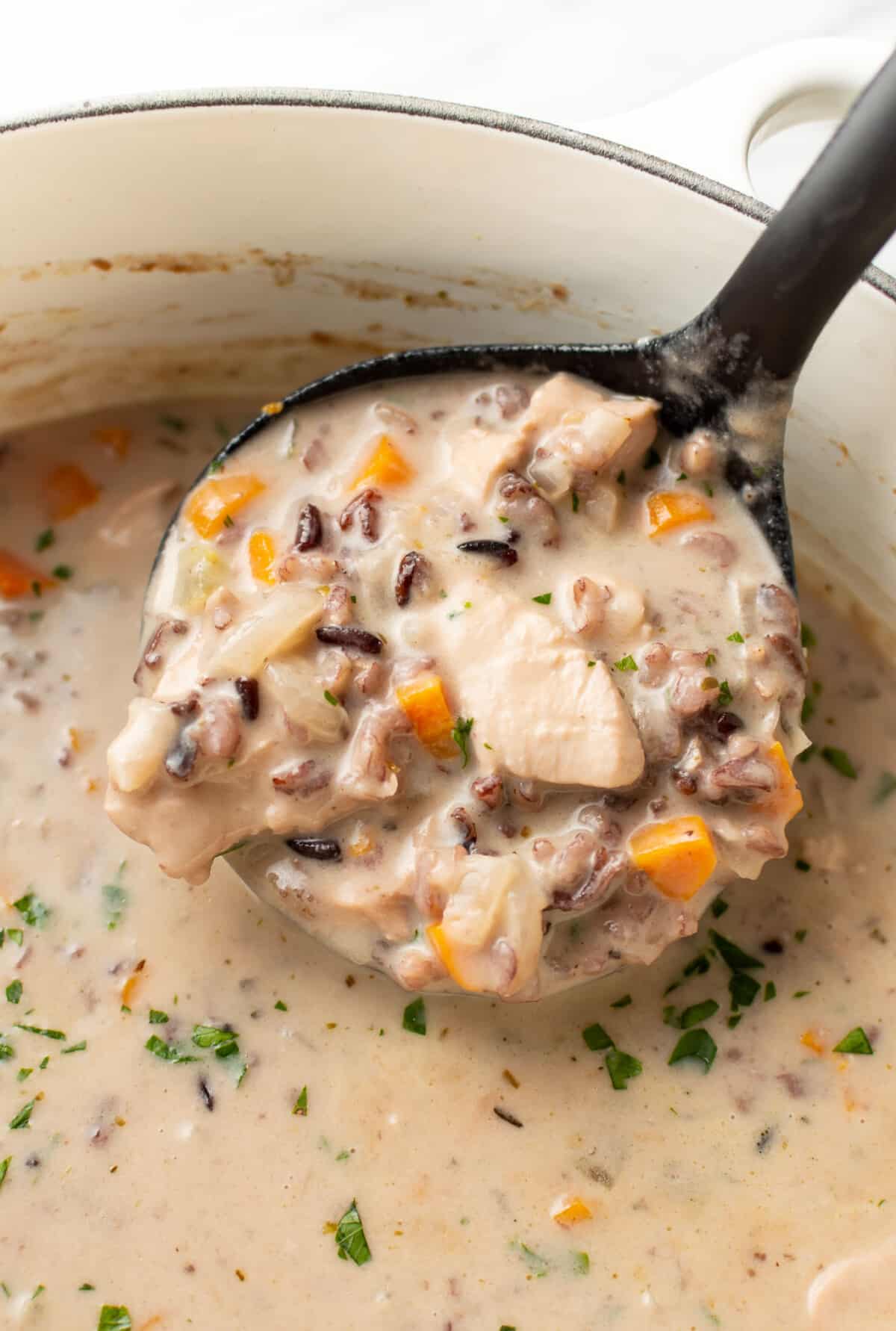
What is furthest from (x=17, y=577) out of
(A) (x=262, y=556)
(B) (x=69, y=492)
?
(A) (x=262, y=556)

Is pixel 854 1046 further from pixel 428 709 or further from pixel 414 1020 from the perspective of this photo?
pixel 428 709

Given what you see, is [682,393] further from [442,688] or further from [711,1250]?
[711,1250]

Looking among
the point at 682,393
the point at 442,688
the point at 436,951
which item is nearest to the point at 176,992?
the point at 436,951

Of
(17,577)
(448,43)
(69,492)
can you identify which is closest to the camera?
(17,577)

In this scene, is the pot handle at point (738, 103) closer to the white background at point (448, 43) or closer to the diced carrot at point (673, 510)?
the diced carrot at point (673, 510)

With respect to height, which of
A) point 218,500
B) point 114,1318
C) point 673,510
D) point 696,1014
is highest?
point 673,510

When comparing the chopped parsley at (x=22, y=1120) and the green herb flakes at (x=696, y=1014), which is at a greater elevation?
the green herb flakes at (x=696, y=1014)

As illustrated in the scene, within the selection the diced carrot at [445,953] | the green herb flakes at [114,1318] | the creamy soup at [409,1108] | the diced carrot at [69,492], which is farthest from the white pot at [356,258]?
the green herb flakes at [114,1318]
